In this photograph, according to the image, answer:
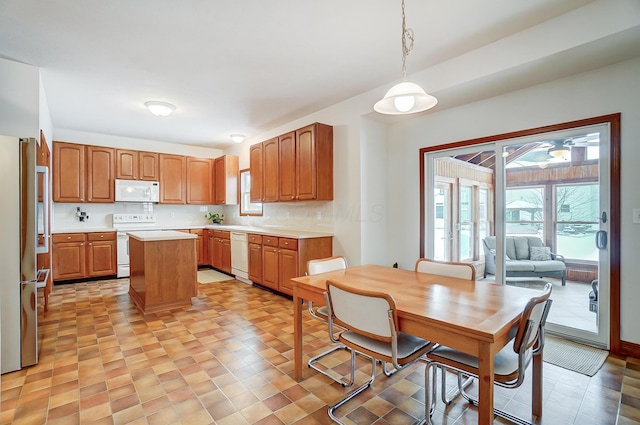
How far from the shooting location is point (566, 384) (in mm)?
2105

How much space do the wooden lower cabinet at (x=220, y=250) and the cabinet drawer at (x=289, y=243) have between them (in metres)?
1.74

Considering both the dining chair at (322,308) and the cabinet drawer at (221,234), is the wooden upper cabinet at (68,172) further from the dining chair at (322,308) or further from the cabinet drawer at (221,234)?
the dining chair at (322,308)

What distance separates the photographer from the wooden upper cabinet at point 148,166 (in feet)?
19.0

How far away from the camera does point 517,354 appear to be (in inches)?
61.2

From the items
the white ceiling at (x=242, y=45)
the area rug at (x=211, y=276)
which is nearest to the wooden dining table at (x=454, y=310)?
the white ceiling at (x=242, y=45)

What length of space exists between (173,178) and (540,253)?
242 inches

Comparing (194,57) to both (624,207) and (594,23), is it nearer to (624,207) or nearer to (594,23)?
(594,23)

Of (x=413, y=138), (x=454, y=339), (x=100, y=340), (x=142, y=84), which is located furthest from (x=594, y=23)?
(x=100, y=340)

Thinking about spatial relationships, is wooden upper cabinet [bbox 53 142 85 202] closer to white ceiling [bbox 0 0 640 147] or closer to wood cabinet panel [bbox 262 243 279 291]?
white ceiling [bbox 0 0 640 147]

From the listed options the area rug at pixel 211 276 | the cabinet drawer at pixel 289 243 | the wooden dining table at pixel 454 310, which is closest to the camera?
the wooden dining table at pixel 454 310

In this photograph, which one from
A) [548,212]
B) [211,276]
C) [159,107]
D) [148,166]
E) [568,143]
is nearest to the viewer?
[568,143]

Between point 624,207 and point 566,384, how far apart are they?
1.51 meters

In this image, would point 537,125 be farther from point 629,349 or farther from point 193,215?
point 193,215

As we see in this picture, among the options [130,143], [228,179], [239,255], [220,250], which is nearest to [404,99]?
[239,255]
